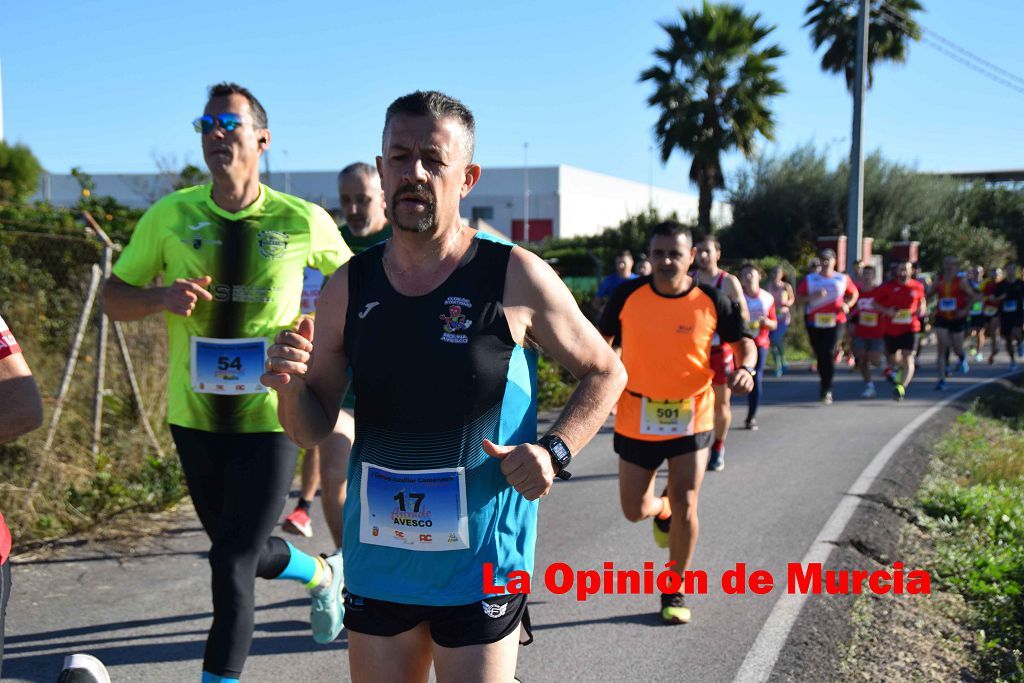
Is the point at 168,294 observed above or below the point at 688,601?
above

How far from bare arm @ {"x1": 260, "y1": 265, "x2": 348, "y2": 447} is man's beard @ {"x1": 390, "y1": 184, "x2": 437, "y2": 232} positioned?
33 cm

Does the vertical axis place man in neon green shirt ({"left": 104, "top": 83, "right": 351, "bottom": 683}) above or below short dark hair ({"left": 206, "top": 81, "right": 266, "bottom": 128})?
below

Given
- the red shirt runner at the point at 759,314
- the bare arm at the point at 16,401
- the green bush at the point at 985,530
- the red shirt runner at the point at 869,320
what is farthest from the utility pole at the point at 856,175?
the bare arm at the point at 16,401

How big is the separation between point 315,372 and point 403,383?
1.18ft

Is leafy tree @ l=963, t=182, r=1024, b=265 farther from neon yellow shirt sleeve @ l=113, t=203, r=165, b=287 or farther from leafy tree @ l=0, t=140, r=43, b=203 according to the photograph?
neon yellow shirt sleeve @ l=113, t=203, r=165, b=287

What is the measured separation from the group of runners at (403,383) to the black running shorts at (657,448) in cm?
1

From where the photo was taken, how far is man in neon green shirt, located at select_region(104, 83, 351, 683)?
12.1ft

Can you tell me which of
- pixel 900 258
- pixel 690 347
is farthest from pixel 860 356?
pixel 900 258

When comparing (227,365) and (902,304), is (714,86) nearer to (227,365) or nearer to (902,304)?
(902,304)

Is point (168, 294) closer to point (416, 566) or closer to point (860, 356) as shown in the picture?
point (416, 566)

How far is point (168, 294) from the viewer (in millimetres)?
3645

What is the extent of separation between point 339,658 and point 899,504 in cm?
465

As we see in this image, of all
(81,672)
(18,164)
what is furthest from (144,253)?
(18,164)

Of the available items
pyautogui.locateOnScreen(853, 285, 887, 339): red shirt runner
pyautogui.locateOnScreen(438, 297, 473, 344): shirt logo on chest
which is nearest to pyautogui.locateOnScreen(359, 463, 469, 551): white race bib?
pyautogui.locateOnScreen(438, 297, 473, 344): shirt logo on chest
